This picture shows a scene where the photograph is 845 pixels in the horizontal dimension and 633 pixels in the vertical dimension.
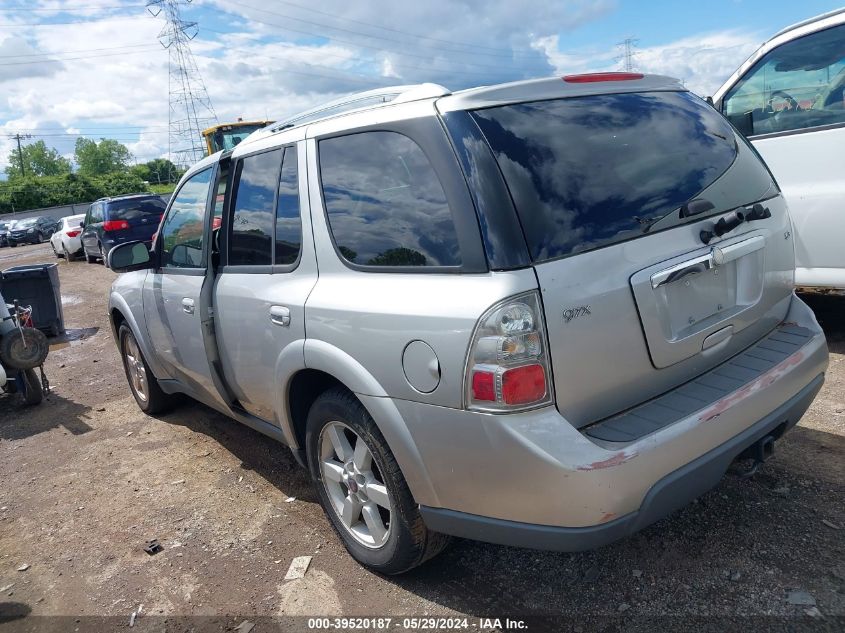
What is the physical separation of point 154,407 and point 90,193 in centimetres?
7702

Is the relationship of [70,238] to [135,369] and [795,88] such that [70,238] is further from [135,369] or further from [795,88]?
[795,88]

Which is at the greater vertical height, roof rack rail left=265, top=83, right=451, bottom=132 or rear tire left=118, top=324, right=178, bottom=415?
roof rack rail left=265, top=83, right=451, bottom=132

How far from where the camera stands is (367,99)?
304cm

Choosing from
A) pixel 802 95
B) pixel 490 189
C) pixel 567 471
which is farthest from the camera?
pixel 802 95

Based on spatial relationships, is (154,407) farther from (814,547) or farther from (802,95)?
(802,95)

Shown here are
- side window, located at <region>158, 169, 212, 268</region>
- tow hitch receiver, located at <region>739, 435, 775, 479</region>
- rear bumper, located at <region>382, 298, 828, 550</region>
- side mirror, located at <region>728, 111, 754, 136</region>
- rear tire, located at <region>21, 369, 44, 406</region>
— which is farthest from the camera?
rear tire, located at <region>21, 369, 44, 406</region>

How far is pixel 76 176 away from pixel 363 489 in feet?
270

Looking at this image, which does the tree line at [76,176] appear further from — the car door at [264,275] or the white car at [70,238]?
the car door at [264,275]

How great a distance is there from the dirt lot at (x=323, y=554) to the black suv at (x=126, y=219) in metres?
13.7

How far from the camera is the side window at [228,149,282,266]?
3395mm

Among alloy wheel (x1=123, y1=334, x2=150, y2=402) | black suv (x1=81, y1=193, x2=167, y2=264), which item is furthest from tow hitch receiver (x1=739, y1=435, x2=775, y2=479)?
black suv (x1=81, y1=193, x2=167, y2=264)

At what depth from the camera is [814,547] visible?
285cm

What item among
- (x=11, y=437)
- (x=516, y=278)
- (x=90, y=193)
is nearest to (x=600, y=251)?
(x=516, y=278)

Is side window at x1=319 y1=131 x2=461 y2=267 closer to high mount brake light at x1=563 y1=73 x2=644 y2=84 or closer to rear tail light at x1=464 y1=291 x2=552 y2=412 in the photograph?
rear tail light at x1=464 y1=291 x2=552 y2=412
